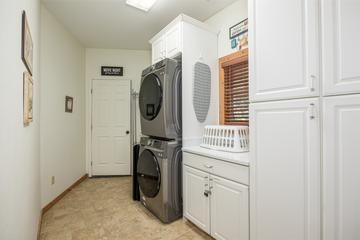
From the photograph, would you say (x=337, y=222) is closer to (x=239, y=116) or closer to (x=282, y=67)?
(x=282, y=67)

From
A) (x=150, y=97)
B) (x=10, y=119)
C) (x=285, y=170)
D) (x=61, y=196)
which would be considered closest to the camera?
(x=10, y=119)

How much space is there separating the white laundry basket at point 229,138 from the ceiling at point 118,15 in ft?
5.29

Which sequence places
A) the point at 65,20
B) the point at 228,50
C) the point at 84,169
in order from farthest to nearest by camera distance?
the point at 84,169
the point at 65,20
the point at 228,50

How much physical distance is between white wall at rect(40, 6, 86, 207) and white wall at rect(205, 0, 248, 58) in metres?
2.32

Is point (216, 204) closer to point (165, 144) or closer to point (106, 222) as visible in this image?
point (165, 144)

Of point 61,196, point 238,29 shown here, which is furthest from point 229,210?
point 61,196

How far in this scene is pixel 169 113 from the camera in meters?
2.17

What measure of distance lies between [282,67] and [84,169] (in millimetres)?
3926

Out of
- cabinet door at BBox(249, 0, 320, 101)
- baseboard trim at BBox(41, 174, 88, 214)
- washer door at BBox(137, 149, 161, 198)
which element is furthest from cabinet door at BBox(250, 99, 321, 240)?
baseboard trim at BBox(41, 174, 88, 214)

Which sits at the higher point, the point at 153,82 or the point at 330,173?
the point at 153,82

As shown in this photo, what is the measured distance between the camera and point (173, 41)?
241 cm

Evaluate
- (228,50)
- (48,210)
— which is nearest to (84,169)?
(48,210)

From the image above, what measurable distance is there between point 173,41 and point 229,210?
1949 mm

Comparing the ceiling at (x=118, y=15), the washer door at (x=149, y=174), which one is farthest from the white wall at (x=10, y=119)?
the ceiling at (x=118, y=15)
